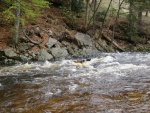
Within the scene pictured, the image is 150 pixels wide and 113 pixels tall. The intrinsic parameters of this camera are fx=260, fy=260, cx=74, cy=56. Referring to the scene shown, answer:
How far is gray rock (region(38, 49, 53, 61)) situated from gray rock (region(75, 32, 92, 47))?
4217 mm

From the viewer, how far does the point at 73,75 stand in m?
12.1

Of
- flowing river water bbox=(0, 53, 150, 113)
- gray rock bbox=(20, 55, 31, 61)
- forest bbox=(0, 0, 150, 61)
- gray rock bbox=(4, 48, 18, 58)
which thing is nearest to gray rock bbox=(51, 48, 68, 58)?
forest bbox=(0, 0, 150, 61)

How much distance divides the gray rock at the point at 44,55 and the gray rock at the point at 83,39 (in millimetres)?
4217

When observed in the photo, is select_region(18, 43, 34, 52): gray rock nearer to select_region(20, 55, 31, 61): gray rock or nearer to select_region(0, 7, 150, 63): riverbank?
select_region(0, 7, 150, 63): riverbank

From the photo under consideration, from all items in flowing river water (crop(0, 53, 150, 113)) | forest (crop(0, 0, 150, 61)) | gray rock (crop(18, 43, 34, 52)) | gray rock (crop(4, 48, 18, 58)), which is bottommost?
flowing river water (crop(0, 53, 150, 113))

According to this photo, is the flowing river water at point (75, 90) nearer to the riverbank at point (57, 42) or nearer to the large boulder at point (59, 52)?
the riverbank at point (57, 42)

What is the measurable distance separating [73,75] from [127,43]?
16.8m

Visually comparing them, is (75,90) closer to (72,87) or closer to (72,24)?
(72,87)

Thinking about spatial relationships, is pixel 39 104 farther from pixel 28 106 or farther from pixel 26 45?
pixel 26 45

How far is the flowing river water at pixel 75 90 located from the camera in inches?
288

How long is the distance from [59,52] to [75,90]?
413 inches

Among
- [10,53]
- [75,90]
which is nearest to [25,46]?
[10,53]

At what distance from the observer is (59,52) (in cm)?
1948

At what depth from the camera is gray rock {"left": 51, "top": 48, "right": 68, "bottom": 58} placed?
19.0 m
